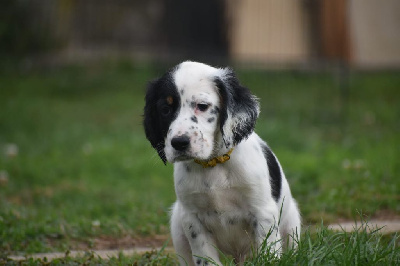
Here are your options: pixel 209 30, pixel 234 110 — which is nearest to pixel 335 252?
pixel 234 110

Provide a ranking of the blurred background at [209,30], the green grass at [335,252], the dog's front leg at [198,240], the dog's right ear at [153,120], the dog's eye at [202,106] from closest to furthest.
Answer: the green grass at [335,252]
the dog's eye at [202,106]
the dog's front leg at [198,240]
the dog's right ear at [153,120]
the blurred background at [209,30]

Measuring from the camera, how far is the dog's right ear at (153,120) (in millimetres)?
4211

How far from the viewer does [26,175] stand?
8430 mm

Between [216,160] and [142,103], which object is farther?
[142,103]

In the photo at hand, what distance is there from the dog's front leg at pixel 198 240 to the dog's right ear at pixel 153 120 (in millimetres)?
417

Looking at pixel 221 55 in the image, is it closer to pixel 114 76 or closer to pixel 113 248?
pixel 114 76

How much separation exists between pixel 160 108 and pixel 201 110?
0.89 ft

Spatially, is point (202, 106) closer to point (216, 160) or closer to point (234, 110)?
point (234, 110)

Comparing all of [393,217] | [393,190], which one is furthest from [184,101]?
[393,190]

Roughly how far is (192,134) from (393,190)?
326 cm

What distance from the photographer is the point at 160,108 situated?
412 centimetres

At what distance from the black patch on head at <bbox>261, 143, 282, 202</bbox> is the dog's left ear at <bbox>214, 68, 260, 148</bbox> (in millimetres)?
360

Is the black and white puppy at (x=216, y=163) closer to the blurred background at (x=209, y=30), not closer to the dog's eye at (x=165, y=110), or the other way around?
the dog's eye at (x=165, y=110)

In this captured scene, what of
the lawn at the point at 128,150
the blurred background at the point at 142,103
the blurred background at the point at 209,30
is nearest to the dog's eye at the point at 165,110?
the lawn at the point at 128,150
